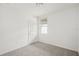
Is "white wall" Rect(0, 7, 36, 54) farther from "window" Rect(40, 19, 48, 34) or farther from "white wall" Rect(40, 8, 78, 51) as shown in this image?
"white wall" Rect(40, 8, 78, 51)

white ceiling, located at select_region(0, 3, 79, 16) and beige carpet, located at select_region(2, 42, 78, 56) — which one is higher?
white ceiling, located at select_region(0, 3, 79, 16)

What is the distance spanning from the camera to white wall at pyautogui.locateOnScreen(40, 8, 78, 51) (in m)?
1.71

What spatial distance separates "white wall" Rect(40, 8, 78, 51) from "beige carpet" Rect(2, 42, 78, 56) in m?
0.12

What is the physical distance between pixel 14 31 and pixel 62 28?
1.27m

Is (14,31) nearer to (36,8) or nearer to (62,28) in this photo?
(36,8)

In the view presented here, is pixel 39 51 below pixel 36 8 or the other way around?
below

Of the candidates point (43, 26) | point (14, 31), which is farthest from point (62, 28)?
point (14, 31)

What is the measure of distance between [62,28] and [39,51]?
34.4 inches

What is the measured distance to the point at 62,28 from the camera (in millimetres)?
1811

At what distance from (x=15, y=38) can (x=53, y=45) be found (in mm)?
977

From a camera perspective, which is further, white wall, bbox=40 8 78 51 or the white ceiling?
white wall, bbox=40 8 78 51

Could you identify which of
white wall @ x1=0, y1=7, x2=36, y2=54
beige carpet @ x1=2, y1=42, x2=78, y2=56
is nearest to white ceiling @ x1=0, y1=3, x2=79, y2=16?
white wall @ x1=0, y1=7, x2=36, y2=54

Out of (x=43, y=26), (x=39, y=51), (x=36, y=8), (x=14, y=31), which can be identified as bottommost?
(x=39, y=51)

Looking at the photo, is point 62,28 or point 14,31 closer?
point 14,31
